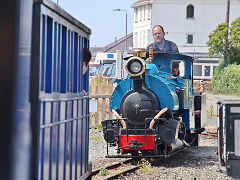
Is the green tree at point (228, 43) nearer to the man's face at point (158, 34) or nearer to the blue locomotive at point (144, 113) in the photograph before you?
the man's face at point (158, 34)

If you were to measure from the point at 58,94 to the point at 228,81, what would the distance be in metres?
40.7

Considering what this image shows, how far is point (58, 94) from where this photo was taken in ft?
17.0

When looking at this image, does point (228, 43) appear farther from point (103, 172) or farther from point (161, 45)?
point (103, 172)

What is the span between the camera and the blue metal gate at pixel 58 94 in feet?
14.2

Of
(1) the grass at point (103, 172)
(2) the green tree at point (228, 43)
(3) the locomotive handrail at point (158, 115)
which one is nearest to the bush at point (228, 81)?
(2) the green tree at point (228, 43)

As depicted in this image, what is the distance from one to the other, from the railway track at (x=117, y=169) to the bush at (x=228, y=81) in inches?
1300

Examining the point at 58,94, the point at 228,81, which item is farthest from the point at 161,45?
the point at 228,81

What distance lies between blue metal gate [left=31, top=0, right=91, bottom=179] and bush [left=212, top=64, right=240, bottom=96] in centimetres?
3761

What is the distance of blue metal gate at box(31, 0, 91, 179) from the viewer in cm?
434

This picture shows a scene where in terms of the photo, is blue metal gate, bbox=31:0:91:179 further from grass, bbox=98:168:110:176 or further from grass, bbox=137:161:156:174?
grass, bbox=137:161:156:174

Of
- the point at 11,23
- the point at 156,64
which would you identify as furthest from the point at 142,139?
the point at 11,23

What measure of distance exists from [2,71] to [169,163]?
344 inches

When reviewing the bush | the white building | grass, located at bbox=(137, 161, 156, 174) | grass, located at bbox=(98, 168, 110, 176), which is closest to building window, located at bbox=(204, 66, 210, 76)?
the white building

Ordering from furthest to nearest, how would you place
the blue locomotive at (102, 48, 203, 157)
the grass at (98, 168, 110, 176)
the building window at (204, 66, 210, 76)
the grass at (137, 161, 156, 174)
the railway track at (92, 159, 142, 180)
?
1. the building window at (204, 66, 210, 76)
2. the blue locomotive at (102, 48, 203, 157)
3. the grass at (137, 161, 156, 174)
4. the grass at (98, 168, 110, 176)
5. the railway track at (92, 159, 142, 180)
